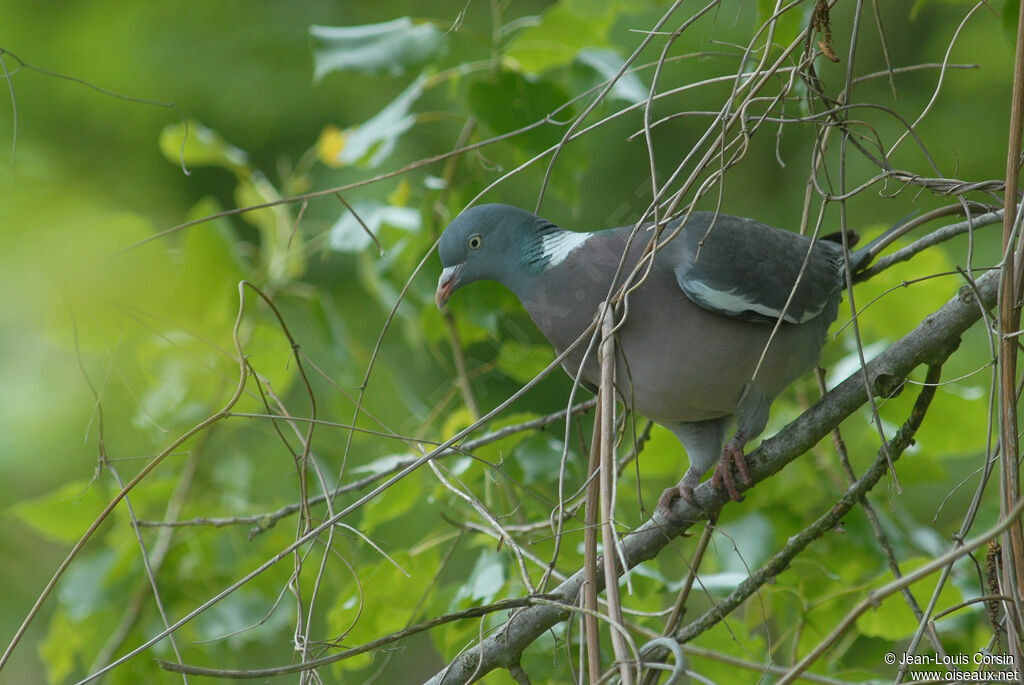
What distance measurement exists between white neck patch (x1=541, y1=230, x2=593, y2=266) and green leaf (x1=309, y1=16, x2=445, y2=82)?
0.69 meters

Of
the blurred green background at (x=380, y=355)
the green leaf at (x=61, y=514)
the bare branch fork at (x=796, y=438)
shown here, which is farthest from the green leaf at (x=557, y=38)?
the green leaf at (x=61, y=514)

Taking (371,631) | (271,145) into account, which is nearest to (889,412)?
(371,631)

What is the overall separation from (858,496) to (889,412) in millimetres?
687

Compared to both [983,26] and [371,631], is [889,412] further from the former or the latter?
[983,26]

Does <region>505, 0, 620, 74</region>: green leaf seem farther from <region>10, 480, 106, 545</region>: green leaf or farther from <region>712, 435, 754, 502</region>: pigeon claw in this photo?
<region>10, 480, 106, 545</region>: green leaf

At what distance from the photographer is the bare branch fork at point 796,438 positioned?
1.81 meters

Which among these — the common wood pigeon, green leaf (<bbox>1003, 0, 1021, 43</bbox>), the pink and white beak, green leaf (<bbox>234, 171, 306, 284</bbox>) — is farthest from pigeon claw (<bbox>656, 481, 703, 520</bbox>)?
green leaf (<bbox>234, 171, 306, 284</bbox>)

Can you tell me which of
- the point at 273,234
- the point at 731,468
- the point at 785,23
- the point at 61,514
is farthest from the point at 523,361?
the point at 61,514

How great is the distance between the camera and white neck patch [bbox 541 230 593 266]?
2.48 m

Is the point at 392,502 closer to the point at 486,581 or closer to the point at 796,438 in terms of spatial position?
the point at 486,581

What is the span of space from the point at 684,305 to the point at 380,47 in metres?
1.20

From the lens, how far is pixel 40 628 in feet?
18.2

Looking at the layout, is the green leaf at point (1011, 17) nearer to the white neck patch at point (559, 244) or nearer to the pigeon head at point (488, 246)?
the white neck patch at point (559, 244)

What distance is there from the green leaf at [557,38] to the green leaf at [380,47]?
0.25m
